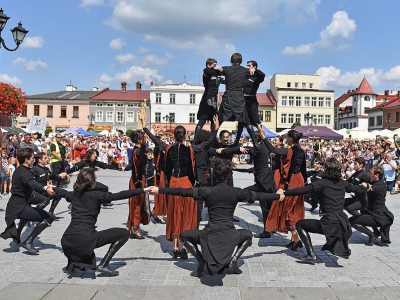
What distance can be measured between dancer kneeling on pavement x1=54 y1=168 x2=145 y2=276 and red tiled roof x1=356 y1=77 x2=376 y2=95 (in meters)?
86.8

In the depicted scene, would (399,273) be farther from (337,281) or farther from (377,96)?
(377,96)

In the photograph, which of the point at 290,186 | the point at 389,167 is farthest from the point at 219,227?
the point at 389,167

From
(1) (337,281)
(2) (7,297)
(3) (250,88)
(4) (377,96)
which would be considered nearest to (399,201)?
(3) (250,88)

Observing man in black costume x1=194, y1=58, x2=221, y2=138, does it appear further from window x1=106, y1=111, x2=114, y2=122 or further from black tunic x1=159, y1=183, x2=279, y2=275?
window x1=106, y1=111, x2=114, y2=122

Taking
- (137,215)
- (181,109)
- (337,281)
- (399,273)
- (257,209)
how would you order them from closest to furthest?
(337,281) → (399,273) → (137,215) → (257,209) → (181,109)

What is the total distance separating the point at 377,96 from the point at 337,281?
89.7 meters

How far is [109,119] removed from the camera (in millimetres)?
68188

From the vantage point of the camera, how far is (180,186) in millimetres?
6176

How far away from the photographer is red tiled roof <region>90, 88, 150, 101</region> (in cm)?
6762

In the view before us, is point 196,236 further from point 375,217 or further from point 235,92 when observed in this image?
point 235,92

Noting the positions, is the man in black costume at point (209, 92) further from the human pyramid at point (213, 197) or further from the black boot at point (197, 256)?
the black boot at point (197, 256)

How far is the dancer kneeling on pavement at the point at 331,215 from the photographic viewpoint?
5523 mm

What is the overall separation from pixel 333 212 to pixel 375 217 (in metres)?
1.81

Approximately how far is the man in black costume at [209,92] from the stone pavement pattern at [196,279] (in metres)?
2.86
